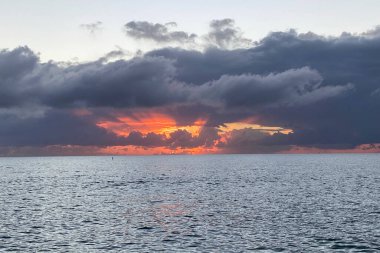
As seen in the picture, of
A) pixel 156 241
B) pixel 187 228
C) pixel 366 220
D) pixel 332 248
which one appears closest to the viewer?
pixel 332 248

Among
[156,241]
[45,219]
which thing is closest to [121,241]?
[156,241]

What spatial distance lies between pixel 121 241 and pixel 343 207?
170 feet

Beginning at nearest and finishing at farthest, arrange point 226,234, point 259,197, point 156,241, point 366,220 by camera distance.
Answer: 1. point 156,241
2. point 226,234
3. point 366,220
4. point 259,197

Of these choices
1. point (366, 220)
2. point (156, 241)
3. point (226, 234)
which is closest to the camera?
point (156, 241)

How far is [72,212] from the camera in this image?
84250mm

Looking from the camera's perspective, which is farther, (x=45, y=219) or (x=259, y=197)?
(x=259, y=197)

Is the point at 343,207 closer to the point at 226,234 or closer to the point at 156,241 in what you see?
the point at 226,234

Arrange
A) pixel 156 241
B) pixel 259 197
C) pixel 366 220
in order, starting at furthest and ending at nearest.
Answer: pixel 259 197
pixel 366 220
pixel 156 241

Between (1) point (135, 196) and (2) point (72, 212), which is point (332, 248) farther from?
(1) point (135, 196)

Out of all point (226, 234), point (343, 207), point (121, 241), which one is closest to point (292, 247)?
point (226, 234)

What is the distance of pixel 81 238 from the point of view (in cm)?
5844

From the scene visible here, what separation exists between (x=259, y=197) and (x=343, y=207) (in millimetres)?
24047

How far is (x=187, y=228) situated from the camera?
6562cm

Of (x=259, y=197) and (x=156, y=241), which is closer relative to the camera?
(x=156, y=241)
